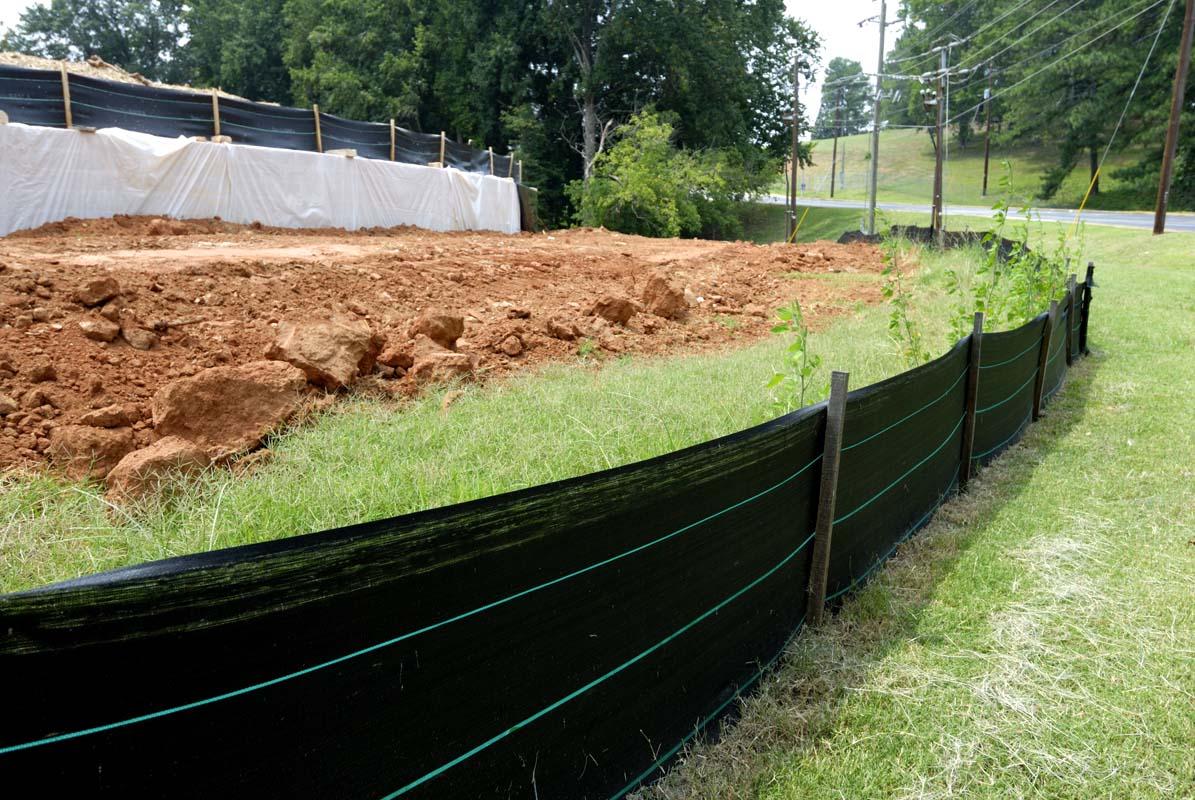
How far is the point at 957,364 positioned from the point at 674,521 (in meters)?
3.04

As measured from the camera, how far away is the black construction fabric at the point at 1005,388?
17.5 ft

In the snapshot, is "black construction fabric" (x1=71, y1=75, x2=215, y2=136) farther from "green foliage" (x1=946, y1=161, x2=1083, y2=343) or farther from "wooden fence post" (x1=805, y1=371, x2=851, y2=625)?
"wooden fence post" (x1=805, y1=371, x2=851, y2=625)

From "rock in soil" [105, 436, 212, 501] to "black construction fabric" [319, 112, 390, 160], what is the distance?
14418mm

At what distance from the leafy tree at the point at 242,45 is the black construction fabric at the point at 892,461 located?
4503 cm

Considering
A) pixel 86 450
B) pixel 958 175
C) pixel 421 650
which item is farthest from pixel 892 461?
pixel 958 175

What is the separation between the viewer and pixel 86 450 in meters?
4.54

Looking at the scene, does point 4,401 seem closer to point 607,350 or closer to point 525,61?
point 607,350

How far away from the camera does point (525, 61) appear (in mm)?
35625

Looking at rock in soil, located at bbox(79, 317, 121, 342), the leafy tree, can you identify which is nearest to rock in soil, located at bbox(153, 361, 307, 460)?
rock in soil, located at bbox(79, 317, 121, 342)

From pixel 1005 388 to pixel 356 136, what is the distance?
15851 millimetres

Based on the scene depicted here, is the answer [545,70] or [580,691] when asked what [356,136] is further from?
[545,70]

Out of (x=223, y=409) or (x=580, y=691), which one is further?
(x=223, y=409)

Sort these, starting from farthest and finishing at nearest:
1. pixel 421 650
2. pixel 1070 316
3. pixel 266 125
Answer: pixel 266 125, pixel 1070 316, pixel 421 650

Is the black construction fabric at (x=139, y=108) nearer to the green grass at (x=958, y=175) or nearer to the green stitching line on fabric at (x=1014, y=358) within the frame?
the green stitching line on fabric at (x=1014, y=358)
